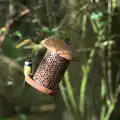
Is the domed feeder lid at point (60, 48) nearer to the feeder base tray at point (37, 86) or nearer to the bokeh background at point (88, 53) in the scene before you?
the feeder base tray at point (37, 86)

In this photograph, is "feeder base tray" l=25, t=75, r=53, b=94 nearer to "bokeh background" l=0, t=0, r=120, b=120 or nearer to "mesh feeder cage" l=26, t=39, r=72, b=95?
"mesh feeder cage" l=26, t=39, r=72, b=95

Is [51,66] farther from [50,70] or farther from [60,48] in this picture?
[60,48]

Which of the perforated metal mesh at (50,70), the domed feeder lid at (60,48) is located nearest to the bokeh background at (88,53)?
the perforated metal mesh at (50,70)

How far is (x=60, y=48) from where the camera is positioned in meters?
2.33

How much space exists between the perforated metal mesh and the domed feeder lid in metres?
0.13

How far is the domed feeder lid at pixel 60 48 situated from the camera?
231cm

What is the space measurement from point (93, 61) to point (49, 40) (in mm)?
1830

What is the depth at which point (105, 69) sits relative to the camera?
412cm

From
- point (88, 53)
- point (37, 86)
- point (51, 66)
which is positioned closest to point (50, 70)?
point (51, 66)

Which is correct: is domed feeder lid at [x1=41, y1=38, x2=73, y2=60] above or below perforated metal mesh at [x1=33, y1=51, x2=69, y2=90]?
above

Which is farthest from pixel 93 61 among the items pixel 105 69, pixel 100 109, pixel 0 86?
pixel 0 86

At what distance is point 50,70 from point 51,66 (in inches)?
1.1

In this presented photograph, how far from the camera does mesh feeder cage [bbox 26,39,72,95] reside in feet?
7.65

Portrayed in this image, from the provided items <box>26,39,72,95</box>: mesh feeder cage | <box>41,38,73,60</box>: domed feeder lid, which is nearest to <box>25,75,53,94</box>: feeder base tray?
<box>26,39,72,95</box>: mesh feeder cage
